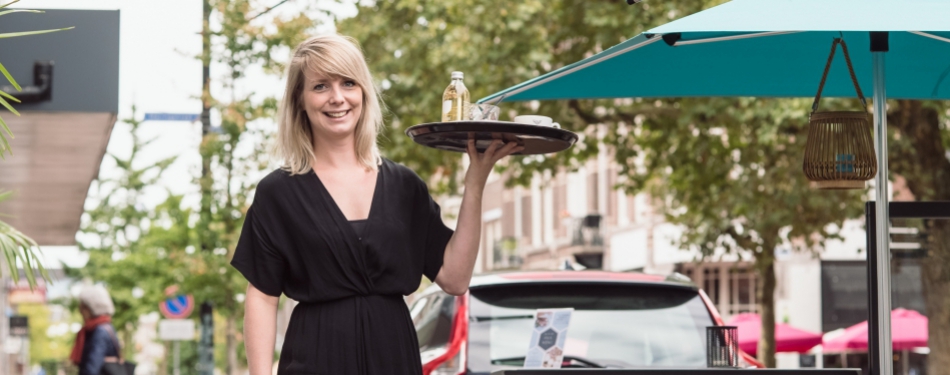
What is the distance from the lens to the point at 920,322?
644 cm

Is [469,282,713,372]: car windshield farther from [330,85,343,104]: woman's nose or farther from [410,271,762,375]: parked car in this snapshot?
[330,85,343,104]: woman's nose

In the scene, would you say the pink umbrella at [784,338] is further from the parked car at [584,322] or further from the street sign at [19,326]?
the parked car at [584,322]

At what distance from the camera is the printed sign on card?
19.5 ft

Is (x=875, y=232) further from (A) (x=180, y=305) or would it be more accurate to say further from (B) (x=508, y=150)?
(A) (x=180, y=305)

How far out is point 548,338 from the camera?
5961 mm

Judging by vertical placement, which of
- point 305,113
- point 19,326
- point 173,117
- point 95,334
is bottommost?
point 19,326

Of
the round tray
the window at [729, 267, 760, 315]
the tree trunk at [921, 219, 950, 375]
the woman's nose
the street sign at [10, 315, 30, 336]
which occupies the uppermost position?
the woman's nose

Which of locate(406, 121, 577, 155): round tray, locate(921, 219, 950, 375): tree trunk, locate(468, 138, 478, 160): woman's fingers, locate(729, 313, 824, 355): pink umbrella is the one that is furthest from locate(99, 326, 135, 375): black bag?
locate(729, 313, 824, 355): pink umbrella

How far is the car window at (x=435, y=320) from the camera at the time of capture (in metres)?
6.71

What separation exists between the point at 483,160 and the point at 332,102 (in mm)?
430

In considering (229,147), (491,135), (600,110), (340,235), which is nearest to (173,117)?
(229,147)

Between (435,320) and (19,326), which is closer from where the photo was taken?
(435,320)

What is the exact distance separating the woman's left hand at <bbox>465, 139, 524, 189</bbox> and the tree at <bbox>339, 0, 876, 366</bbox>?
465 inches

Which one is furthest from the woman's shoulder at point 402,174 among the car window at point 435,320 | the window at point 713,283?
the window at point 713,283
